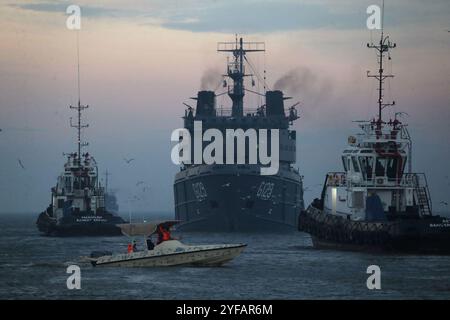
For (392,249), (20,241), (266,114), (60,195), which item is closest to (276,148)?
(266,114)

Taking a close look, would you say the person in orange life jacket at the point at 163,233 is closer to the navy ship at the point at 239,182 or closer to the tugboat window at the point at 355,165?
the tugboat window at the point at 355,165

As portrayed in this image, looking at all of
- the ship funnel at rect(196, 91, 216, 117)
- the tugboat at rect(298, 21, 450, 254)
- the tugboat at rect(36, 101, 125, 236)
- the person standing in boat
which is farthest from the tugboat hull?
the ship funnel at rect(196, 91, 216, 117)

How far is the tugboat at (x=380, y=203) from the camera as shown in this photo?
72.9 metres

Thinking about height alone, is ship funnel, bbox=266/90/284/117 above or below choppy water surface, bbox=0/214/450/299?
above

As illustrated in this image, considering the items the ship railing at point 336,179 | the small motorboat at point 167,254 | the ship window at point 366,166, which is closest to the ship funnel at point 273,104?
the ship railing at point 336,179

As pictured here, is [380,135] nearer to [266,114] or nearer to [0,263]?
[0,263]

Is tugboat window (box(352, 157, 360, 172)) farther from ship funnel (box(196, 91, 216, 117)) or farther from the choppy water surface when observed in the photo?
ship funnel (box(196, 91, 216, 117))

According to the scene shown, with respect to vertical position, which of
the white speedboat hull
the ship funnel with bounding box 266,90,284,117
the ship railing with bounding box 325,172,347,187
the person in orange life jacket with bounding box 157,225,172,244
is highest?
the ship funnel with bounding box 266,90,284,117

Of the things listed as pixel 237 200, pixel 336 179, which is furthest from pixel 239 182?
pixel 336 179

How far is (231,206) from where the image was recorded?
395 ft

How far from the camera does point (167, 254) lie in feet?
209

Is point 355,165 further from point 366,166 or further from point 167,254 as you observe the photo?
point 167,254

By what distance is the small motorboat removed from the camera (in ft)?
209

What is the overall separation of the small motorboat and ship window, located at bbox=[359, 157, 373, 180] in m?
18.0
